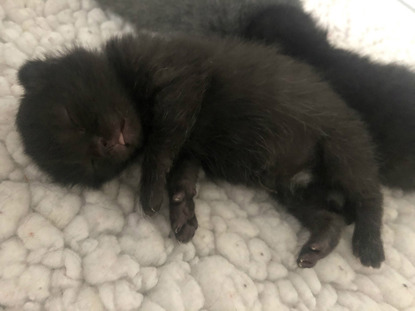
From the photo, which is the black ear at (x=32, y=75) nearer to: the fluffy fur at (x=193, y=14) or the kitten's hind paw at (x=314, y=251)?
the fluffy fur at (x=193, y=14)

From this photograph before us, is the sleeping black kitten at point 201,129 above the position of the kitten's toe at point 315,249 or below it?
above

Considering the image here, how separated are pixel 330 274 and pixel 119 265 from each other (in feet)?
2.27

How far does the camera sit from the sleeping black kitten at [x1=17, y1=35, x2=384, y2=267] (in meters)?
1.22

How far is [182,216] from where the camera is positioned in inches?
49.1

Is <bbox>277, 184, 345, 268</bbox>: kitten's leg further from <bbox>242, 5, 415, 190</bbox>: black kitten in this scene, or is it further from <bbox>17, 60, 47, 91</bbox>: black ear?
<bbox>17, 60, 47, 91</bbox>: black ear

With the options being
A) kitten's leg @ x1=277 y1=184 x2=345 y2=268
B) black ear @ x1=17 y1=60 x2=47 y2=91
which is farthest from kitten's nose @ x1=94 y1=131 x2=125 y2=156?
kitten's leg @ x1=277 y1=184 x2=345 y2=268

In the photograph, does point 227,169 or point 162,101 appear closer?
point 162,101

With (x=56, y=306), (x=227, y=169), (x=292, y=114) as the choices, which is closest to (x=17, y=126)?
(x=56, y=306)

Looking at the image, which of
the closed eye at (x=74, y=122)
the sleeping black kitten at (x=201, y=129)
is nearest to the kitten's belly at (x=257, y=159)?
the sleeping black kitten at (x=201, y=129)

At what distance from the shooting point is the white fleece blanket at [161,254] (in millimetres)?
1056

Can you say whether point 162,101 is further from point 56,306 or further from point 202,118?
point 56,306

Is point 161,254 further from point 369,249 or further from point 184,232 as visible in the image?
point 369,249

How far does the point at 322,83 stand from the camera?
1479mm

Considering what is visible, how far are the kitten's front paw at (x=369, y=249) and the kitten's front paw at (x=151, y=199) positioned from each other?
70 centimetres
